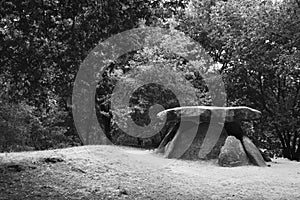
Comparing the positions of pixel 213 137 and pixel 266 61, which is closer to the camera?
pixel 213 137

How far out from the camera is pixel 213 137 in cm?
1014

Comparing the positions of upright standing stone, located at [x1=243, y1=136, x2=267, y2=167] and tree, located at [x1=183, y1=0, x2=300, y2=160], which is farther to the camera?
tree, located at [x1=183, y1=0, x2=300, y2=160]

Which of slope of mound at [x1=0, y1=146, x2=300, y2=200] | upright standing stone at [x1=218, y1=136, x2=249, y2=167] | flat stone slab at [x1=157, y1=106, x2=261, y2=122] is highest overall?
flat stone slab at [x1=157, y1=106, x2=261, y2=122]

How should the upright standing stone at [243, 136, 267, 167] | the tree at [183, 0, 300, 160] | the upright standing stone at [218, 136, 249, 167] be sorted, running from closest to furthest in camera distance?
the upright standing stone at [218, 136, 249, 167] → the upright standing stone at [243, 136, 267, 167] → the tree at [183, 0, 300, 160]

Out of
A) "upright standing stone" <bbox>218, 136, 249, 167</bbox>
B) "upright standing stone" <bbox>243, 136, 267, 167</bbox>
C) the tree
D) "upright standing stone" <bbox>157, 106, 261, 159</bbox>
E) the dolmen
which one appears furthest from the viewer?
the tree

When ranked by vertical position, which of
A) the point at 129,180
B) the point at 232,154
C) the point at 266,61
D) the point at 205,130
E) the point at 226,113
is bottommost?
the point at 129,180

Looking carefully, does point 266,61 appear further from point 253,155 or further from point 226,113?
point 253,155

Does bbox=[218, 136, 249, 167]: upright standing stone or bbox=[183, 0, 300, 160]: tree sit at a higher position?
bbox=[183, 0, 300, 160]: tree

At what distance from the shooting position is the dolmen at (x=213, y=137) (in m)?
9.21

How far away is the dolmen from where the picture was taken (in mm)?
9211

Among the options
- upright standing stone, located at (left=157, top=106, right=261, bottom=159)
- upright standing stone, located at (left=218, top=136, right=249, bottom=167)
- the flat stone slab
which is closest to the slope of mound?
upright standing stone, located at (left=218, top=136, right=249, bottom=167)

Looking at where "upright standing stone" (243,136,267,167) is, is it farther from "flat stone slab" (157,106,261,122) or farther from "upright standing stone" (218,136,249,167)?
"flat stone slab" (157,106,261,122)

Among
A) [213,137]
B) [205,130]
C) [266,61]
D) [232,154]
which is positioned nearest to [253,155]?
[232,154]

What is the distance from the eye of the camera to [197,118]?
10156 millimetres
